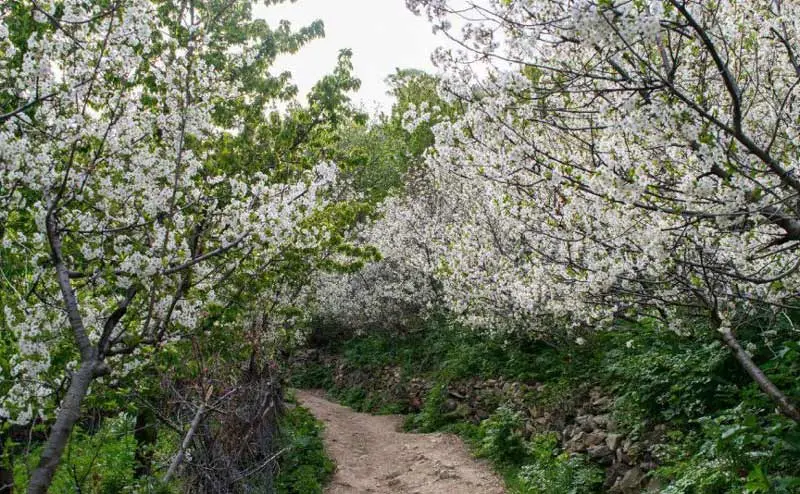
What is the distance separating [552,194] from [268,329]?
23.9 feet

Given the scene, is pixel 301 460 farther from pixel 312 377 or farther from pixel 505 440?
pixel 312 377

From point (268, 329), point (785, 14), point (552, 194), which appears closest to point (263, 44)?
point (268, 329)

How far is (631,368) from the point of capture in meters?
7.91

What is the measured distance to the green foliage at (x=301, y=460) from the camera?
9516 mm

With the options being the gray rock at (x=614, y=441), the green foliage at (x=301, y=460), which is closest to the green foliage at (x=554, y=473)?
the gray rock at (x=614, y=441)

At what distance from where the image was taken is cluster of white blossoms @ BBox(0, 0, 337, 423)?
3.94 m

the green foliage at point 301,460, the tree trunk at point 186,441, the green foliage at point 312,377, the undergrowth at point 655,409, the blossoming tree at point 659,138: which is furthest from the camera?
the green foliage at point 312,377

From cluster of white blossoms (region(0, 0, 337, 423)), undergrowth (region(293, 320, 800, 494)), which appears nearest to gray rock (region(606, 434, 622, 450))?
undergrowth (region(293, 320, 800, 494))

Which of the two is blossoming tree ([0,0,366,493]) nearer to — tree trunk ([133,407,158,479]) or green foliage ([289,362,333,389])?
tree trunk ([133,407,158,479])

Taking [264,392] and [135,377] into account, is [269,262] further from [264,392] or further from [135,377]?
[264,392]

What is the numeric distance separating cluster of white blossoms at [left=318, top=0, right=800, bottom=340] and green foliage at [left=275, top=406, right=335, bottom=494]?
494 centimetres

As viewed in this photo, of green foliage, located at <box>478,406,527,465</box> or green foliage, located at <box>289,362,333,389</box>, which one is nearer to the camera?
green foliage, located at <box>478,406,527,465</box>

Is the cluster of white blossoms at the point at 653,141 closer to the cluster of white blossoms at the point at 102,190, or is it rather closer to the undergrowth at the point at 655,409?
the undergrowth at the point at 655,409

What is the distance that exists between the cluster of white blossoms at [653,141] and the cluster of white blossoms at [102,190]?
7.50 ft
